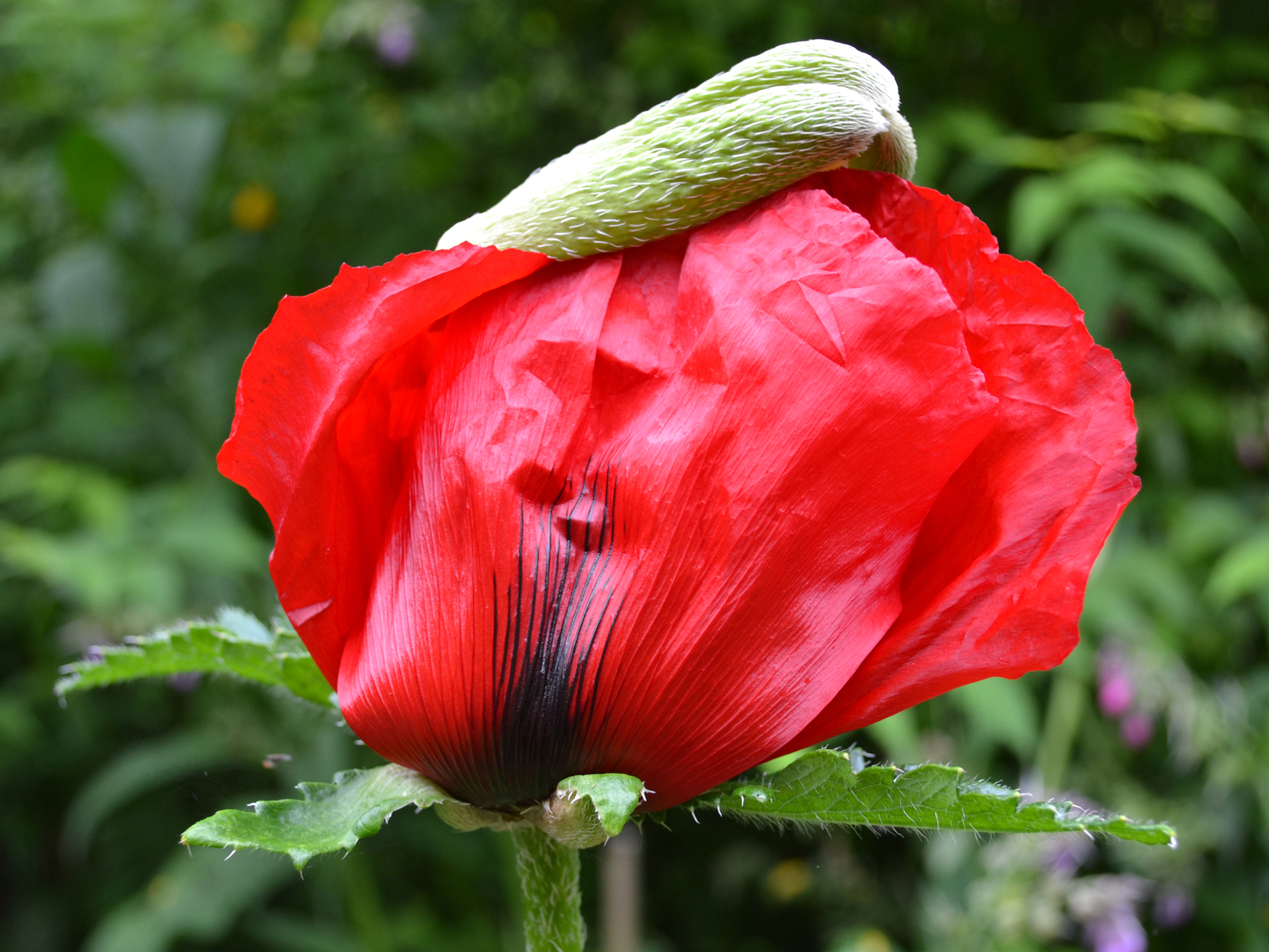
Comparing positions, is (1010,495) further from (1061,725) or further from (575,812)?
(1061,725)

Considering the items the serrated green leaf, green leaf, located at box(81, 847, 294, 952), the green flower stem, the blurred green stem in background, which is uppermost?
the serrated green leaf

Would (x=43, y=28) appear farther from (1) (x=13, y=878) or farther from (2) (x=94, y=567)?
(1) (x=13, y=878)

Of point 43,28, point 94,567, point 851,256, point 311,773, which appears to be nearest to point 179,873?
point 311,773

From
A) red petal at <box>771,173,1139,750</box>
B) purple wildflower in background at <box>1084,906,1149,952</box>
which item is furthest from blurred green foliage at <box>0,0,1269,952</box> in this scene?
red petal at <box>771,173,1139,750</box>

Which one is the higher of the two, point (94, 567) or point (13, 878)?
point (94, 567)

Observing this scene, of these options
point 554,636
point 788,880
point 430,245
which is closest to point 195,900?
point 788,880

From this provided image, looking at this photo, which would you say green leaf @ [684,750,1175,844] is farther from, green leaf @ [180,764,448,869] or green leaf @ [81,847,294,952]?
green leaf @ [81,847,294,952]

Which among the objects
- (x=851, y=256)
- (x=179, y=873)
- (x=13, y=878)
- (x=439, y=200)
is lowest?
(x=13, y=878)
